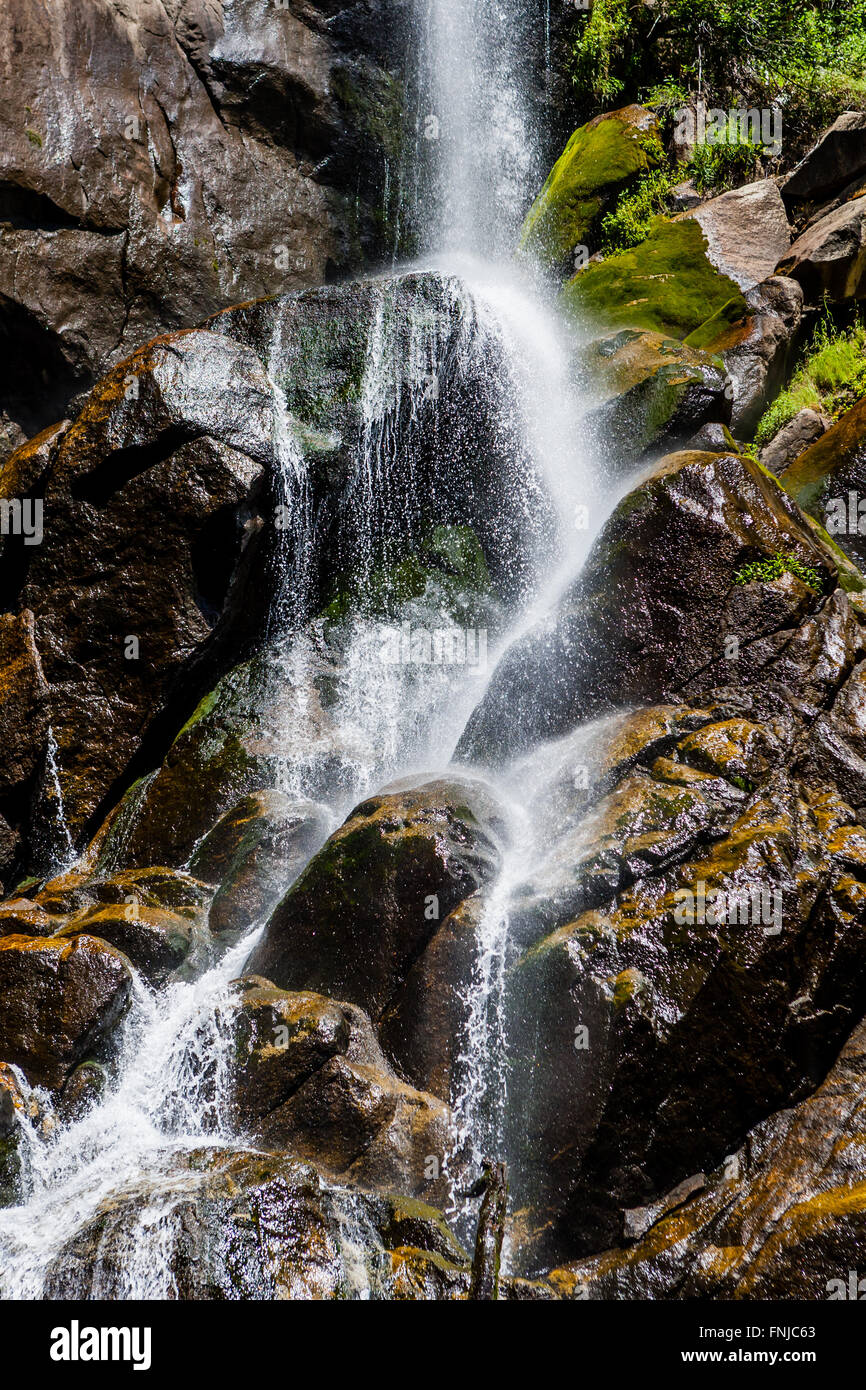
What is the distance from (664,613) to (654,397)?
124 inches

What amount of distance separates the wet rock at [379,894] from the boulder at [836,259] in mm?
7667

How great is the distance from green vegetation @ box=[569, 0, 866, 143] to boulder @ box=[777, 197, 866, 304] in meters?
4.03

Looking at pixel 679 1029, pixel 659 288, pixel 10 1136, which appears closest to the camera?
pixel 679 1029

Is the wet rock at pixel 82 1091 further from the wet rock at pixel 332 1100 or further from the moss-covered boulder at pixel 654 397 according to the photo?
the moss-covered boulder at pixel 654 397

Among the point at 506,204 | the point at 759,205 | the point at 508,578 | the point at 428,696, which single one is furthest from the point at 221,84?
the point at 428,696

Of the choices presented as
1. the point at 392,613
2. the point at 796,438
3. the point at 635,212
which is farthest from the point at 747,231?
the point at 392,613

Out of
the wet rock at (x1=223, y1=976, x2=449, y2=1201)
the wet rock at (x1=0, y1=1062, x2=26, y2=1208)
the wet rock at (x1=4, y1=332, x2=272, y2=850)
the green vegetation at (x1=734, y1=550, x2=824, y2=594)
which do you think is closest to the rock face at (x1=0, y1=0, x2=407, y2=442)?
the wet rock at (x1=4, y1=332, x2=272, y2=850)

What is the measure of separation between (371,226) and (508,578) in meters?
7.73

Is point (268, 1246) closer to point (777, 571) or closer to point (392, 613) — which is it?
point (777, 571)

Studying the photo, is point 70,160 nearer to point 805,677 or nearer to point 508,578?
point 508,578

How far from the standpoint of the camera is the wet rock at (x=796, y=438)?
9.69 m

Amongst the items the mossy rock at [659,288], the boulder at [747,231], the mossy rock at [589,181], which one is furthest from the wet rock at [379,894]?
the mossy rock at [589,181]

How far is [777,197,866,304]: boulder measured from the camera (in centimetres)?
1035

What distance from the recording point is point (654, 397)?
9.20 meters
